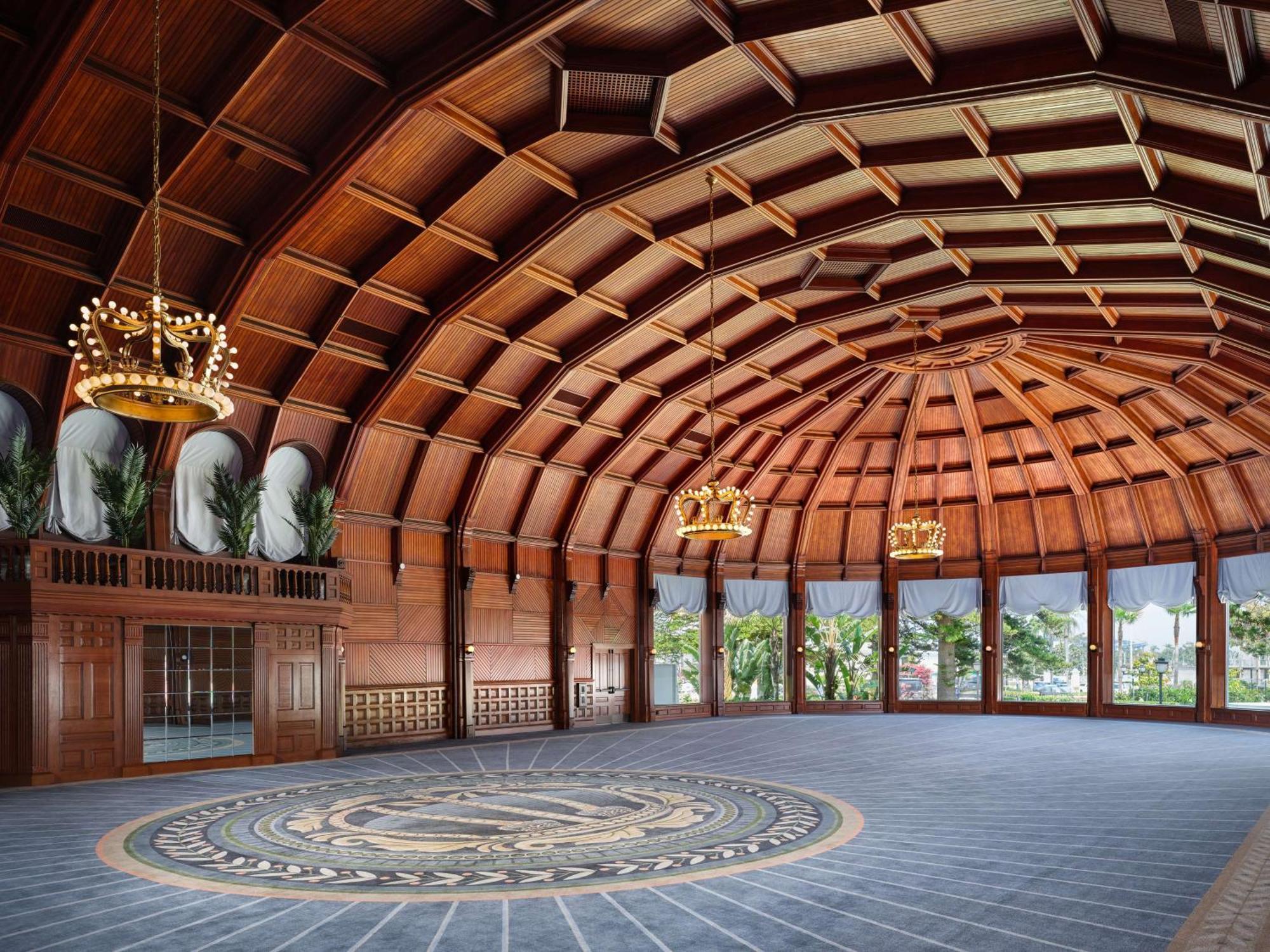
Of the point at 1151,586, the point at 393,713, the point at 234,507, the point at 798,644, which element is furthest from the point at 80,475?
Result: the point at 1151,586

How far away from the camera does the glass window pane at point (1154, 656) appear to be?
2802 centimetres

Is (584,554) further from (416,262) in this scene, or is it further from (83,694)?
(83,694)

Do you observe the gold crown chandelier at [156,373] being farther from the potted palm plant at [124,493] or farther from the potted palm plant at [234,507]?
the potted palm plant at [234,507]

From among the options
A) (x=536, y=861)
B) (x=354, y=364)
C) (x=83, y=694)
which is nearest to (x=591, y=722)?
(x=354, y=364)

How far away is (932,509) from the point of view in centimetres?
3212

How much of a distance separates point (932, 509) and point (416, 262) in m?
20.4

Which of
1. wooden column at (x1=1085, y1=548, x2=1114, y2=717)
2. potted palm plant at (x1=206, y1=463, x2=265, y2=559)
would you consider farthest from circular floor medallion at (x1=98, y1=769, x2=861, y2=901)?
wooden column at (x1=1085, y1=548, x2=1114, y2=717)

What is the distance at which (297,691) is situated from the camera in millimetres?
18750

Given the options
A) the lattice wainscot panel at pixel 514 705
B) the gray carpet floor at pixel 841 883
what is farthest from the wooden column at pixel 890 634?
the gray carpet floor at pixel 841 883

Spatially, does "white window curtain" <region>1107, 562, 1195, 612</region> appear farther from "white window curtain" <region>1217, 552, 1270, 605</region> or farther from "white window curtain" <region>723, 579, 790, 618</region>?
"white window curtain" <region>723, 579, 790, 618</region>

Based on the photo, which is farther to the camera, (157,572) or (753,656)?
(753,656)

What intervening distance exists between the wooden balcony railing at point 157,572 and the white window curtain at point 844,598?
57.2 feet

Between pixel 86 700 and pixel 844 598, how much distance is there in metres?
23.1

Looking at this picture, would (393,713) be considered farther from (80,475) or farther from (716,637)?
(716,637)
